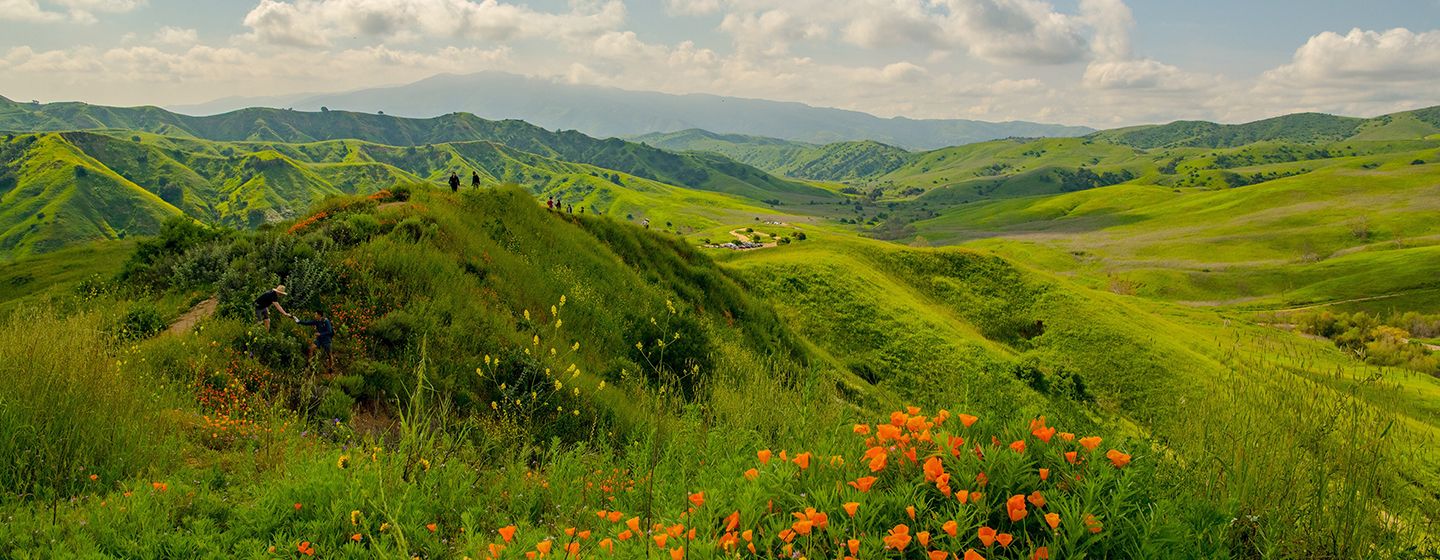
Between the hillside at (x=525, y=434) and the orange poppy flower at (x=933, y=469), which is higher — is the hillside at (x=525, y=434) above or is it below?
below

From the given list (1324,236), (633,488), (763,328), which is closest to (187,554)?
(633,488)

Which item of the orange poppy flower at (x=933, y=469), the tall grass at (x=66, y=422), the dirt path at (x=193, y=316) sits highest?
the orange poppy flower at (x=933, y=469)

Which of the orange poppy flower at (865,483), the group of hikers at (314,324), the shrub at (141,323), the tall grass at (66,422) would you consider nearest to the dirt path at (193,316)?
the shrub at (141,323)

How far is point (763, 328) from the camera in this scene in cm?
2620

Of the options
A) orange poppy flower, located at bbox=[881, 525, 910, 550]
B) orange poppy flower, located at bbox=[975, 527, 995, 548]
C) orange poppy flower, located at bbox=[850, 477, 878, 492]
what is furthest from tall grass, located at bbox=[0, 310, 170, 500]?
orange poppy flower, located at bbox=[975, 527, 995, 548]

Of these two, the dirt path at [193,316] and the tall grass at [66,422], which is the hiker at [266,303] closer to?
the dirt path at [193,316]

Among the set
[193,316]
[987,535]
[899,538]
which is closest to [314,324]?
[193,316]

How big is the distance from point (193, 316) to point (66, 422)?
7612mm

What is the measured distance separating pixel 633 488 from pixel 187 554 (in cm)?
359

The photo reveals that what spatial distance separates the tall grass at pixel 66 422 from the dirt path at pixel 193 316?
5.04m

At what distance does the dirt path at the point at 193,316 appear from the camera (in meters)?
11.8

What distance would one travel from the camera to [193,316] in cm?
1262

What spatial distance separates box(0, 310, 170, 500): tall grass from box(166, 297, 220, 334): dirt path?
16.5ft

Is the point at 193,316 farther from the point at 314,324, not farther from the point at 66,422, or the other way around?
the point at 66,422
